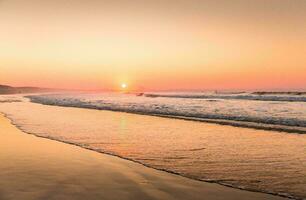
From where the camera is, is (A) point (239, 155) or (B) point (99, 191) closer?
(B) point (99, 191)

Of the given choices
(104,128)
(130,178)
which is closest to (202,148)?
(130,178)

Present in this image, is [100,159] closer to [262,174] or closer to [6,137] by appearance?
[262,174]

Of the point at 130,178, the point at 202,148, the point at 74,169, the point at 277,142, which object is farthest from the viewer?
the point at 277,142

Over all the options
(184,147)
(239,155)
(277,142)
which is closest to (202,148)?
(184,147)

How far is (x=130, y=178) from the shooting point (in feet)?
25.6

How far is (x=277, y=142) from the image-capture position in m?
13.1

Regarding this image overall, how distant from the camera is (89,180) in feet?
24.5

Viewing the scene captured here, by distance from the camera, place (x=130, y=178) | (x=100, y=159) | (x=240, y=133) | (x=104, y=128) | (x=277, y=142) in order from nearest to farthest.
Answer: (x=130, y=178), (x=100, y=159), (x=277, y=142), (x=240, y=133), (x=104, y=128)

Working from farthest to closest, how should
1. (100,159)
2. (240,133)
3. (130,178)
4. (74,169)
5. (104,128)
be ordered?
(104,128) → (240,133) → (100,159) → (74,169) → (130,178)

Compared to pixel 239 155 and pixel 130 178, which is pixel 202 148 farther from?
pixel 130 178

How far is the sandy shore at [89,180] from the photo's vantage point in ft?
21.2

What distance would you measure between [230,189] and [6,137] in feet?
33.3

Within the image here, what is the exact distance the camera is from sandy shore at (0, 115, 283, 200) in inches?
254

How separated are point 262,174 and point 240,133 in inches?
305
